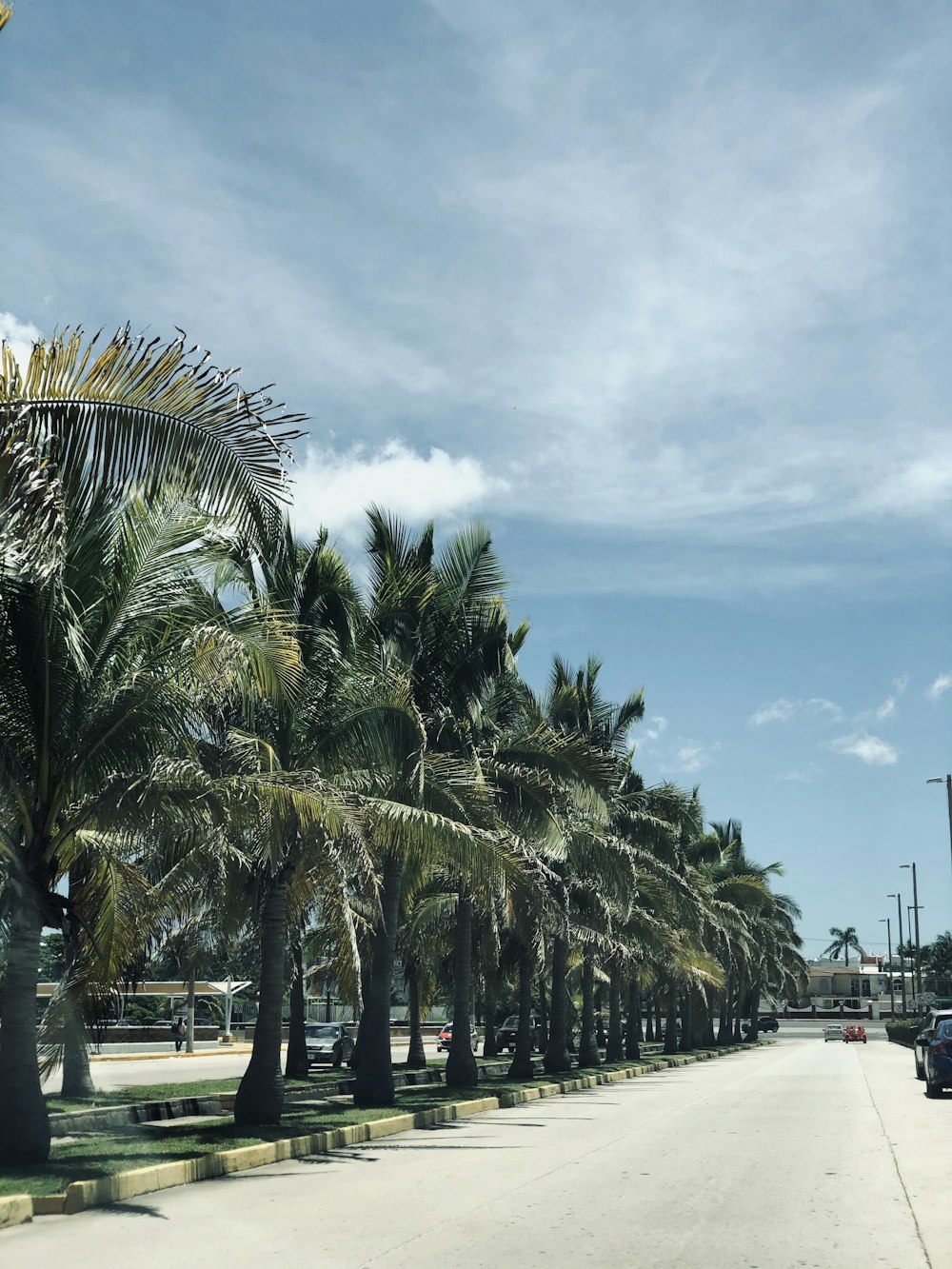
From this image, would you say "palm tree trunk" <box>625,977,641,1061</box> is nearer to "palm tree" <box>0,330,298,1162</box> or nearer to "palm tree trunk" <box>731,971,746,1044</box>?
"palm tree trunk" <box>731,971,746,1044</box>

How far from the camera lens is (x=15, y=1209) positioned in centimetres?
1060

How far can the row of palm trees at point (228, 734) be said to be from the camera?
33.2ft

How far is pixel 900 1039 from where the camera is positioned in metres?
73.1

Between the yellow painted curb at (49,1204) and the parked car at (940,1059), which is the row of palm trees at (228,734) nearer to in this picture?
the yellow painted curb at (49,1204)

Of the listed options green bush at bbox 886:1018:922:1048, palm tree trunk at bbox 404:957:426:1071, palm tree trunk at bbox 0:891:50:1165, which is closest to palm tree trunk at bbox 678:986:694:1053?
green bush at bbox 886:1018:922:1048

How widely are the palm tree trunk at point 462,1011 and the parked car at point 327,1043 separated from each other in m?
14.3

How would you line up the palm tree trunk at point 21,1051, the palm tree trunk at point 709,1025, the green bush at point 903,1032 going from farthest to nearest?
the palm tree trunk at point 709,1025 < the green bush at point 903,1032 < the palm tree trunk at point 21,1051

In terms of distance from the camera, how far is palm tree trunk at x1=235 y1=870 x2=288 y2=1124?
17734 millimetres

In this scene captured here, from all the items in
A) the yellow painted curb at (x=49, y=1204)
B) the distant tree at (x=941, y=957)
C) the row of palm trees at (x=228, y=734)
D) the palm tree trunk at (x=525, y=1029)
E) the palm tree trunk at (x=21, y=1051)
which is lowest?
the distant tree at (x=941, y=957)

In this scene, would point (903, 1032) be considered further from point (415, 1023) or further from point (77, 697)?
point (77, 697)

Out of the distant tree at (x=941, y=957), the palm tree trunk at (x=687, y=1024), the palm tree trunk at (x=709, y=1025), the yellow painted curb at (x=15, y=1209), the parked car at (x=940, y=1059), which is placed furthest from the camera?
the distant tree at (x=941, y=957)

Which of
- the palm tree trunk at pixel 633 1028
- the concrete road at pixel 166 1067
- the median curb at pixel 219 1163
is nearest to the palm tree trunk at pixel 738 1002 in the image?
the concrete road at pixel 166 1067

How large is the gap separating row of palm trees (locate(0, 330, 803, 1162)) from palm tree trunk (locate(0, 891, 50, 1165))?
0.03 metres

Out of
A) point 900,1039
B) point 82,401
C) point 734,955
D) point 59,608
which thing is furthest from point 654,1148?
point 900,1039
